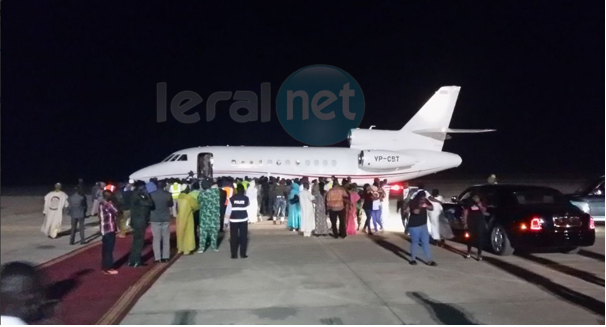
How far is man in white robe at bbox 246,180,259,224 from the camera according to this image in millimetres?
17619

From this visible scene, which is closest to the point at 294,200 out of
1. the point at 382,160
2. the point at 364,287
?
the point at 364,287

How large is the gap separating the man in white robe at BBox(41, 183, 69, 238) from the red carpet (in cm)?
214

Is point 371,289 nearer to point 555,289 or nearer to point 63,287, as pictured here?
point 555,289

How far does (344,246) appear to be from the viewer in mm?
13188

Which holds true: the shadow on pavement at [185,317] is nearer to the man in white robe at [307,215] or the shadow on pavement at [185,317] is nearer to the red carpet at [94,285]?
the red carpet at [94,285]

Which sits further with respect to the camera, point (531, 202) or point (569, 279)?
point (531, 202)

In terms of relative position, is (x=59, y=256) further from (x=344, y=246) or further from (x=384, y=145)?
(x=384, y=145)

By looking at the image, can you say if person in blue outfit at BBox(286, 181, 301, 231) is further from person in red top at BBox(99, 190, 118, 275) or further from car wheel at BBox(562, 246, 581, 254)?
car wheel at BBox(562, 246, 581, 254)

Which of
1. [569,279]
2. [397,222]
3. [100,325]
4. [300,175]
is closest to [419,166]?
[300,175]

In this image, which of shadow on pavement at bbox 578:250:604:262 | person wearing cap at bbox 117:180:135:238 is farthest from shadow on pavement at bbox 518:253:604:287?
person wearing cap at bbox 117:180:135:238

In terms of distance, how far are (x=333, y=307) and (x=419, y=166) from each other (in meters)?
19.7

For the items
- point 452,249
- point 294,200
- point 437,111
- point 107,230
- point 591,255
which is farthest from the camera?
point 437,111

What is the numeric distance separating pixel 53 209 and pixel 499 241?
35.2 ft

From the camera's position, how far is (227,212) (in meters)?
16.9
